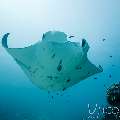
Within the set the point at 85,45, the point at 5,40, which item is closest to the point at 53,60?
the point at 85,45

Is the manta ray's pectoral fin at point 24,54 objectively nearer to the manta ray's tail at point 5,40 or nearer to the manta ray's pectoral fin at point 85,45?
the manta ray's tail at point 5,40

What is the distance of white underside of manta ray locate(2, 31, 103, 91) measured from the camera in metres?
6.16

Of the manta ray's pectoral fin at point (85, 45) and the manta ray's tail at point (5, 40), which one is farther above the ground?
the manta ray's tail at point (5, 40)

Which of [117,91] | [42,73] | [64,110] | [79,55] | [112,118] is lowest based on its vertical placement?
[64,110]

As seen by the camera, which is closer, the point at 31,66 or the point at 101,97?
the point at 31,66

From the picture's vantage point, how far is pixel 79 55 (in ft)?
20.4

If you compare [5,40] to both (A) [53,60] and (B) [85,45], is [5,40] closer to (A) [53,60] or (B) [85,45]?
(A) [53,60]

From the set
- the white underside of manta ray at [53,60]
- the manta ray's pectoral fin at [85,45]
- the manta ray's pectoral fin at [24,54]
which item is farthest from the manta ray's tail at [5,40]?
the manta ray's pectoral fin at [85,45]

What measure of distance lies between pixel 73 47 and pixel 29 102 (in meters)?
75.9

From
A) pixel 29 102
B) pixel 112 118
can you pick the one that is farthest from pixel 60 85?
pixel 29 102

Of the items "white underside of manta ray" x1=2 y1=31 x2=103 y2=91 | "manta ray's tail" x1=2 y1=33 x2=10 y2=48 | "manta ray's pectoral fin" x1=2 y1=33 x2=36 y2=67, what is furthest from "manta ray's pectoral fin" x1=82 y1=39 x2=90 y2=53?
"manta ray's tail" x1=2 y1=33 x2=10 y2=48

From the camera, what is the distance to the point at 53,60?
6.23 meters

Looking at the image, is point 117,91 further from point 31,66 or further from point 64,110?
point 64,110

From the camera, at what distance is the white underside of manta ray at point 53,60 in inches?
242
